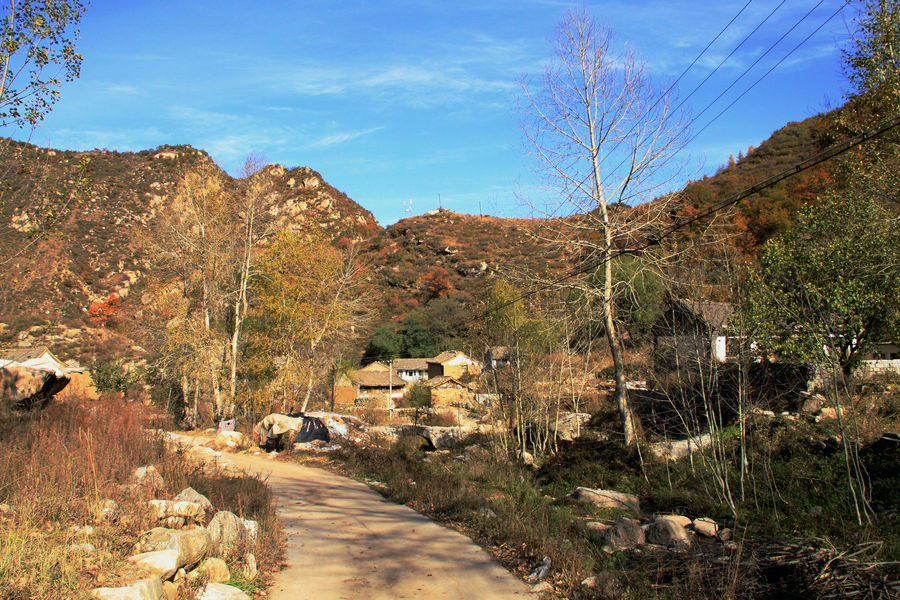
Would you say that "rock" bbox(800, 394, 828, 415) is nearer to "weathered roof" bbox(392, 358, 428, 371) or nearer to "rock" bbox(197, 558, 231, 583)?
"rock" bbox(197, 558, 231, 583)

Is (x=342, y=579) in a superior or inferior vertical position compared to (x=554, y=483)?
superior

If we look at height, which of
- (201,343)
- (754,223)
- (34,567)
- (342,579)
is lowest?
(342,579)

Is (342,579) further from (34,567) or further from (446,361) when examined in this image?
(446,361)

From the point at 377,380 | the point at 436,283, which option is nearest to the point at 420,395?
the point at 377,380

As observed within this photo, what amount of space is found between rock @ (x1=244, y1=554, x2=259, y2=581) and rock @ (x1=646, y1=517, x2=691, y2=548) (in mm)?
5529

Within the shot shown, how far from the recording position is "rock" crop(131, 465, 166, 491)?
7.88 m

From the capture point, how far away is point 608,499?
41.8ft

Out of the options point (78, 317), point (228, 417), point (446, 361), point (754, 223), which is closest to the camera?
point (228, 417)

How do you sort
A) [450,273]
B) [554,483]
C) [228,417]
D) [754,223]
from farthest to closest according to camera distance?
[450,273] < [754,223] < [228,417] < [554,483]

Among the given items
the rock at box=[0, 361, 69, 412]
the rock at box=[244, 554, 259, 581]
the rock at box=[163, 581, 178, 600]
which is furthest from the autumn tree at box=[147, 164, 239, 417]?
the rock at box=[163, 581, 178, 600]

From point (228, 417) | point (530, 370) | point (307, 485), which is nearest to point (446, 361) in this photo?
point (228, 417)

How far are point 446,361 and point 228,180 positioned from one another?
36.4 meters

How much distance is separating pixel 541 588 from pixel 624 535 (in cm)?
271

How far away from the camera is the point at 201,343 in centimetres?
2939
